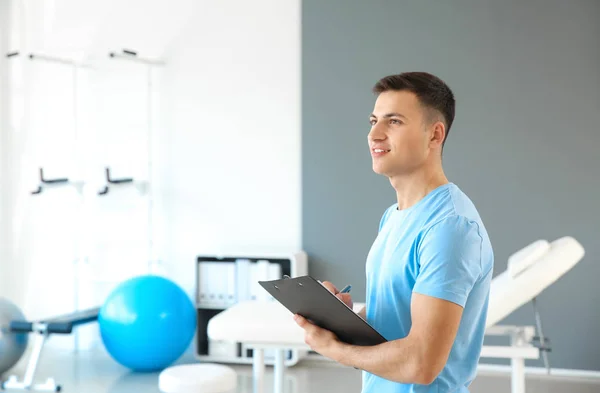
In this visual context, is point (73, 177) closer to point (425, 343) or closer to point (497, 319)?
point (497, 319)

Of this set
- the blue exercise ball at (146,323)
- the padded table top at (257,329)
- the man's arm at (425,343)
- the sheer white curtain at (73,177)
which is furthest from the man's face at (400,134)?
the sheer white curtain at (73,177)

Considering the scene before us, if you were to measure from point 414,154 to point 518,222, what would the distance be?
3215 millimetres

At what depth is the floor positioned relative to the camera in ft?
13.4

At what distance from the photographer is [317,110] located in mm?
4652

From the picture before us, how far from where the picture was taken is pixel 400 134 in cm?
131

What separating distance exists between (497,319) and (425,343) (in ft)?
6.60

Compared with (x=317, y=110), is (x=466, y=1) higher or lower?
higher

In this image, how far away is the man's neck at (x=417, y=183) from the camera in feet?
4.44

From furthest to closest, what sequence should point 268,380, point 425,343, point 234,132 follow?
point 234,132 → point 268,380 → point 425,343

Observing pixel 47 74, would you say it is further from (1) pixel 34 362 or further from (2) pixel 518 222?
(2) pixel 518 222

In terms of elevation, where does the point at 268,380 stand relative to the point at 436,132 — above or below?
below

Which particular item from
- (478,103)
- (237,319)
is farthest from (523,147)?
(237,319)

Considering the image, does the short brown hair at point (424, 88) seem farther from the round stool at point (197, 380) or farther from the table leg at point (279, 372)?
the round stool at point (197, 380)

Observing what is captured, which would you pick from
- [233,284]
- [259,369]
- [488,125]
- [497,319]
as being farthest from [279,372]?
[488,125]
